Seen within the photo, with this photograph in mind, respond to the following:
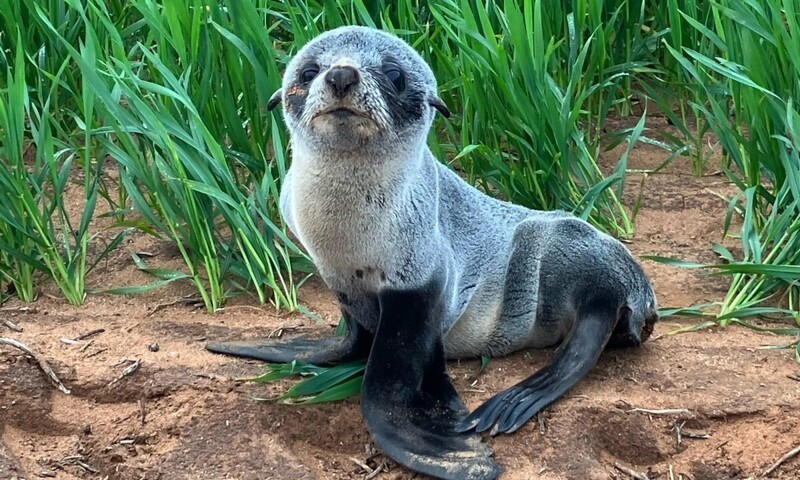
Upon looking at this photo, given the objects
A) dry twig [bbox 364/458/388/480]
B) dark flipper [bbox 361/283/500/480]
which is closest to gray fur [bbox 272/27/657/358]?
dark flipper [bbox 361/283/500/480]

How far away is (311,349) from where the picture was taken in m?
4.08

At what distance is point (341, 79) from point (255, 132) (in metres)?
1.63

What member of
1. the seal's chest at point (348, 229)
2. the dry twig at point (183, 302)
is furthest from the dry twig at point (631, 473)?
the dry twig at point (183, 302)

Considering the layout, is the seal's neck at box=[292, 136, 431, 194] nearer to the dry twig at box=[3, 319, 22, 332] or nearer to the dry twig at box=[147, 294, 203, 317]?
the dry twig at box=[147, 294, 203, 317]

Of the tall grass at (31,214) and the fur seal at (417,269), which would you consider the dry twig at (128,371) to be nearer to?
the fur seal at (417,269)

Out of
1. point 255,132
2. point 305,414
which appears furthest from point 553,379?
point 255,132

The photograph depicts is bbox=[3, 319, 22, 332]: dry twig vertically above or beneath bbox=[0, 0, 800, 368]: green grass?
beneath

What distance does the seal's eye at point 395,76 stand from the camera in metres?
3.52

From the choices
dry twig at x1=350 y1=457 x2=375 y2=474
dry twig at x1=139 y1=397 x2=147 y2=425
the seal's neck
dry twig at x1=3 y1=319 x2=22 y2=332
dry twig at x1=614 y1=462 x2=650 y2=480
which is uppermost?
the seal's neck

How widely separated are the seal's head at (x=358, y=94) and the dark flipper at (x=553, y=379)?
906 millimetres

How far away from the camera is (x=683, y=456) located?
351 centimetres

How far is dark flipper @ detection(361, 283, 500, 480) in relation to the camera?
11.1ft

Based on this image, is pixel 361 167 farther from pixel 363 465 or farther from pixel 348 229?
pixel 363 465

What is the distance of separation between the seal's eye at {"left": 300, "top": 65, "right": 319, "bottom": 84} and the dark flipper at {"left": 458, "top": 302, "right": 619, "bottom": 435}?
1.21m
